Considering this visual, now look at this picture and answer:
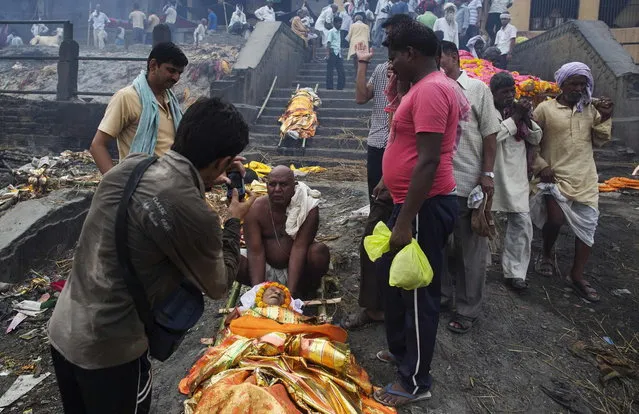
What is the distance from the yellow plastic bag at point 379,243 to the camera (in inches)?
109

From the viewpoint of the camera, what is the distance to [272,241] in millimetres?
4148

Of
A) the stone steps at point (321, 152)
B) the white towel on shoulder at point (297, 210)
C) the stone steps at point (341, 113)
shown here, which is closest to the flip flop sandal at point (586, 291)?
the white towel on shoulder at point (297, 210)

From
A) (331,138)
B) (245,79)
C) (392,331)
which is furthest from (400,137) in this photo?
(245,79)

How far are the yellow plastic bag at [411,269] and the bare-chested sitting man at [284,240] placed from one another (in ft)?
4.84

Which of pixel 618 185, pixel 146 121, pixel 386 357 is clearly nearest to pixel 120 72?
pixel 618 185

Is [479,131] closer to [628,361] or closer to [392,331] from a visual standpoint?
[392,331]

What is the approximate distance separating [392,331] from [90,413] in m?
1.73

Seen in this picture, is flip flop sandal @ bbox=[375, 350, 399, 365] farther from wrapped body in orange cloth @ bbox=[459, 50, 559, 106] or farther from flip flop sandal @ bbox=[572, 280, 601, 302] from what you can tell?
wrapped body in orange cloth @ bbox=[459, 50, 559, 106]

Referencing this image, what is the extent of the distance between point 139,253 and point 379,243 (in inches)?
57.4

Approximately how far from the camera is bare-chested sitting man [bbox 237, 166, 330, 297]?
13.1 ft

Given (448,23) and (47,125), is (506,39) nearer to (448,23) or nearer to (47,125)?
Answer: (448,23)

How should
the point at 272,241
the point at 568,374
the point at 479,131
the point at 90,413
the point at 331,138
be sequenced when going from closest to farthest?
the point at 90,413
the point at 568,374
the point at 479,131
the point at 272,241
the point at 331,138

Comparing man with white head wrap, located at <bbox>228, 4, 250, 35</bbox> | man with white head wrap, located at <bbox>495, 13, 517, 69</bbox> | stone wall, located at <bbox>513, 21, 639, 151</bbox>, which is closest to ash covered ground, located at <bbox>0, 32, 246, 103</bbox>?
man with white head wrap, located at <bbox>228, 4, 250, 35</bbox>

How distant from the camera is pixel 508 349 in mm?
3709
